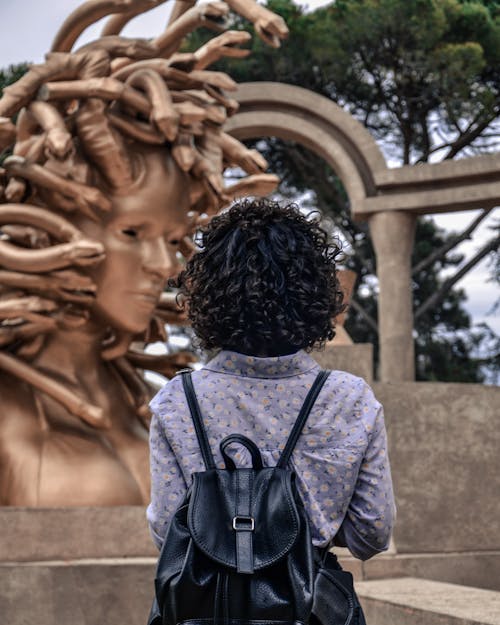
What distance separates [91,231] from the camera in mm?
5215

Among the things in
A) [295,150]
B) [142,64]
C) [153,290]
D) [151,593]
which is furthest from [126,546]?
[295,150]

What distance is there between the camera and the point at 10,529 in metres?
4.49

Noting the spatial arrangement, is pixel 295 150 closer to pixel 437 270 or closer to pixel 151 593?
pixel 437 270

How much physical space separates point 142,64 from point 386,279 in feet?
18.5

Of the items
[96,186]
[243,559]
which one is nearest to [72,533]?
[96,186]

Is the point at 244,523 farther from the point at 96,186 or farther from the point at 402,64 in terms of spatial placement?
the point at 402,64

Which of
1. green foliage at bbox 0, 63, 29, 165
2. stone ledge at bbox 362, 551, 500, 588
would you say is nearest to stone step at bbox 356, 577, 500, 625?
stone ledge at bbox 362, 551, 500, 588

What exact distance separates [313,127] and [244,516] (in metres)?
7.46

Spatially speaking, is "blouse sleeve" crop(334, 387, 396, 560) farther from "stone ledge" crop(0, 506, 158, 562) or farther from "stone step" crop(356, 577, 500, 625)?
"stone ledge" crop(0, 506, 158, 562)

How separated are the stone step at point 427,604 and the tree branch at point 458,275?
1512cm

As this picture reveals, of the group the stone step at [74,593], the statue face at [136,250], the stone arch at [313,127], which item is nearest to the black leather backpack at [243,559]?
the stone step at [74,593]

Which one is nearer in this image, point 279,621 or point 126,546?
point 279,621

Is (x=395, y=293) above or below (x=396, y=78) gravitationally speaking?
below

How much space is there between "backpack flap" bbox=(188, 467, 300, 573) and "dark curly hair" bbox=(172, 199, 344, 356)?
0.92 ft
